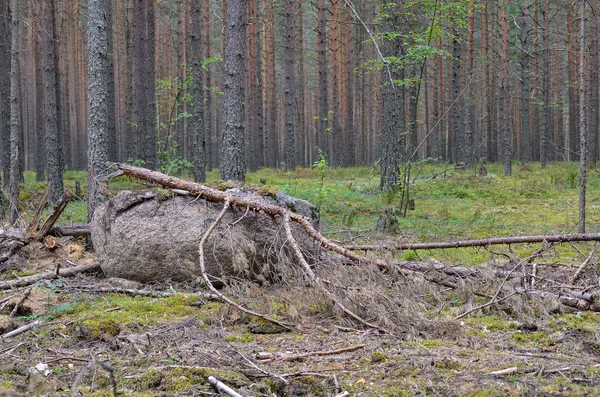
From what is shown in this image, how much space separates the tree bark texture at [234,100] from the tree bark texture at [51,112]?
18.3 feet

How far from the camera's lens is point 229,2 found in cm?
925

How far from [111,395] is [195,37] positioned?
14.0 meters

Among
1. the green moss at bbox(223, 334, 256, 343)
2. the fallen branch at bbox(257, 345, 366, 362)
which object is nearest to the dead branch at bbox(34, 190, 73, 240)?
the green moss at bbox(223, 334, 256, 343)

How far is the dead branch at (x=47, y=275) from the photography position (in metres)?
5.27

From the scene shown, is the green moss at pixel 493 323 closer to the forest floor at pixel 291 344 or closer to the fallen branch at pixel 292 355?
the forest floor at pixel 291 344

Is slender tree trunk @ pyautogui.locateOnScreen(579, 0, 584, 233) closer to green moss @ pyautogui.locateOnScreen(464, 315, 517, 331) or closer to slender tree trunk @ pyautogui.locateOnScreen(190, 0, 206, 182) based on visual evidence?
green moss @ pyautogui.locateOnScreen(464, 315, 517, 331)

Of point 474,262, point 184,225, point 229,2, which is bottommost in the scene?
point 474,262

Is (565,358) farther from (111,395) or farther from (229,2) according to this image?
(229,2)

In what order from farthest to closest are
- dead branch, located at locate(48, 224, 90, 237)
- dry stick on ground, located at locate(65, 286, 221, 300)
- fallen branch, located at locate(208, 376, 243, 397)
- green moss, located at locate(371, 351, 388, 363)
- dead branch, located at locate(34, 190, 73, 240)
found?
dead branch, located at locate(48, 224, 90, 237)
dead branch, located at locate(34, 190, 73, 240)
dry stick on ground, located at locate(65, 286, 221, 300)
green moss, located at locate(371, 351, 388, 363)
fallen branch, located at locate(208, 376, 243, 397)

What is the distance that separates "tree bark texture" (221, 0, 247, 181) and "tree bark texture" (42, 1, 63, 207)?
5.58 metres

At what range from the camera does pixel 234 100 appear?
944 cm

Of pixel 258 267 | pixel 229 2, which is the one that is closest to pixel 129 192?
pixel 258 267

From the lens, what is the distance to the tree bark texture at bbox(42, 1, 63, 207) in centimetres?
1312

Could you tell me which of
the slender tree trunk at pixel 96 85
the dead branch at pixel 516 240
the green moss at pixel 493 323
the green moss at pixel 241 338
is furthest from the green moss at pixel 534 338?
the slender tree trunk at pixel 96 85
